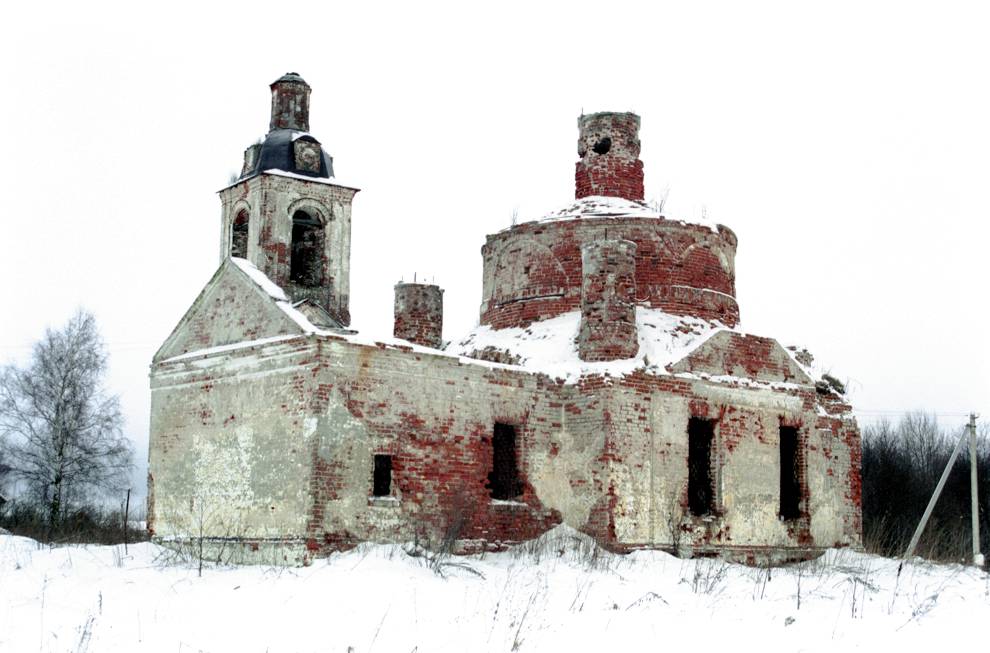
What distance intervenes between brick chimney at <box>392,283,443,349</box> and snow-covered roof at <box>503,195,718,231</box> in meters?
2.01

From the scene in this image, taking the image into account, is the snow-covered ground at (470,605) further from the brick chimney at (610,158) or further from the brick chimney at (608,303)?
the brick chimney at (610,158)

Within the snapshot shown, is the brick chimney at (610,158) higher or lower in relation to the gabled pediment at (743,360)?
higher

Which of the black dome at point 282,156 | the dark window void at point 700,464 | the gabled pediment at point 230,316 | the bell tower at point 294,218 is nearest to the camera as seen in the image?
the gabled pediment at point 230,316

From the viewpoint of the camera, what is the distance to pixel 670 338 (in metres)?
15.9

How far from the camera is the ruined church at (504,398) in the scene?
42.9 ft

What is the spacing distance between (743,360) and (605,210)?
3149 millimetres

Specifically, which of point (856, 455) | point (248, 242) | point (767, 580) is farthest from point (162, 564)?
point (856, 455)

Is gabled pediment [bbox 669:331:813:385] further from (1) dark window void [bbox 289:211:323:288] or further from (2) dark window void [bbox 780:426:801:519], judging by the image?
(1) dark window void [bbox 289:211:323:288]

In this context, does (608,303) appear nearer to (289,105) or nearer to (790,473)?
(790,473)

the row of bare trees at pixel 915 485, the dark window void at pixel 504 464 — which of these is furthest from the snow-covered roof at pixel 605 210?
the row of bare trees at pixel 915 485

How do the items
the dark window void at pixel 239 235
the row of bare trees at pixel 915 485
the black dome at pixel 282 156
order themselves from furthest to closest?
1. the row of bare trees at pixel 915 485
2. the dark window void at pixel 239 235
3. the black dome at pixel 282 156

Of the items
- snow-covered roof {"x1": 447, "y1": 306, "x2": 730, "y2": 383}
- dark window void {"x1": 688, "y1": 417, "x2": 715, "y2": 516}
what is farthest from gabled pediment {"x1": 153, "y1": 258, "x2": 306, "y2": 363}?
dark window void {"x1": 688, "y1": 417, "x2": 715, "y2": 516}

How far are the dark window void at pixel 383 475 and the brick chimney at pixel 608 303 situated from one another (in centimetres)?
335

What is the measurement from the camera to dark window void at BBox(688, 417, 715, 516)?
15.6 metres
